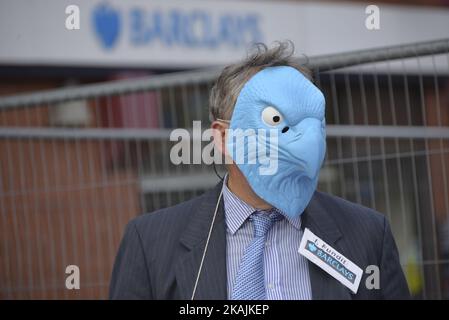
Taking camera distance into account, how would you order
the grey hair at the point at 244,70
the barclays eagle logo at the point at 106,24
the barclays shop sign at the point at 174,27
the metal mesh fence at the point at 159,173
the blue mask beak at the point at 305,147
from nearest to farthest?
the blue mask beak at the point at 305,147 → the grey hair at the point at 244,70 → the metal mesh fence at the point at 159,173 → the barclays eagle logo at the point at 106,24 → the barclays shop sign at the point at 174,27

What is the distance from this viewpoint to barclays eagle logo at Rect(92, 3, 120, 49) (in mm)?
8844

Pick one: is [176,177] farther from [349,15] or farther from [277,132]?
[349,15]

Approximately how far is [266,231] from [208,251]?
208 millimetres

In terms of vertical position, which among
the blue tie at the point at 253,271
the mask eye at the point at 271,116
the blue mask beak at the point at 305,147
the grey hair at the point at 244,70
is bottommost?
the blue tie at the point at 253,271

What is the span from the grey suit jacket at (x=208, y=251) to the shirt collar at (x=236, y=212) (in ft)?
0.08

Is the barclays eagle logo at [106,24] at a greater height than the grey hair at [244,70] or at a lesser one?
greater

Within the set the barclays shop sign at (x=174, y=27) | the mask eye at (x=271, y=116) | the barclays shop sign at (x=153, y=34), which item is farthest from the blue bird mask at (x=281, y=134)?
the barclays shop sign at (x=174, y=27)

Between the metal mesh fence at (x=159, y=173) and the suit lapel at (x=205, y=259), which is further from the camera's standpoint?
the metal mesh fence at (x=159, y=173)

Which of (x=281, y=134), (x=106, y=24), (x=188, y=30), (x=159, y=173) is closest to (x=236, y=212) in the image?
(x=281, y=134)

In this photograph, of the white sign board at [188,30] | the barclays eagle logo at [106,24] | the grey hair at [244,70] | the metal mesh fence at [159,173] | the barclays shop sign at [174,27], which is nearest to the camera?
the grey hair at [244,70]

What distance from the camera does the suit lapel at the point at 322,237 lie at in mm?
2604

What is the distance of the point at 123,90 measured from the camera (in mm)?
4820

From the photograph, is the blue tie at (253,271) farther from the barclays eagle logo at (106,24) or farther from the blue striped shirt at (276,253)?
the barclays eagle logo at (106,24)

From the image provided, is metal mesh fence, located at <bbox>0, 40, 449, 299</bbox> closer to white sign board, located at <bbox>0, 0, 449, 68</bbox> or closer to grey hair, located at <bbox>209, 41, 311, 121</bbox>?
grey hair, located at <bbox>209, 41, 311, 121</bbox>
